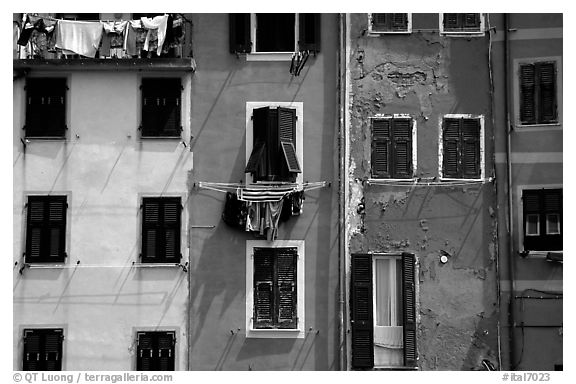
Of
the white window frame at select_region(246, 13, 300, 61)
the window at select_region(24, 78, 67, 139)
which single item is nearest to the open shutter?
the white window frame at select_region(246, 13, 300, 61)

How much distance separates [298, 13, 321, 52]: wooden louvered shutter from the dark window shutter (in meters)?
1.13

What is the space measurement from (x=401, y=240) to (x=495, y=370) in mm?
3334

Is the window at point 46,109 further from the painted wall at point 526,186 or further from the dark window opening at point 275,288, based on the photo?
the painted wall at point 526,186

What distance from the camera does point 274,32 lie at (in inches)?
737

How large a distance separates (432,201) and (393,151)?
4.48 feet

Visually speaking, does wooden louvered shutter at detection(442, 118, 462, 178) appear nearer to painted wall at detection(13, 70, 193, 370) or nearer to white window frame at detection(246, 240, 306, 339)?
white window frame at detection(246, 240, 306, 339)

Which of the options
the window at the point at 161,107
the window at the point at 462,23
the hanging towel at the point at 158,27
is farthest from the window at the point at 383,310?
the hanging towel at the point at 158,27

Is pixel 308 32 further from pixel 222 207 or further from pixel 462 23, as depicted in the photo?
pixel 222 207

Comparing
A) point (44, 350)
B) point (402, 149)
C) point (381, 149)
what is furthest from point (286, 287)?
point (44, 350)

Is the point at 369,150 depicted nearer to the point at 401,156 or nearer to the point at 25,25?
the point at 401,156

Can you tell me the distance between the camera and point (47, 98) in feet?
60.8

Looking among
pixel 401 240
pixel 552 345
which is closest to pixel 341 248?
pixel 401 240

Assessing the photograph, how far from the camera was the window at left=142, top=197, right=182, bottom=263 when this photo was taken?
59.8ft
